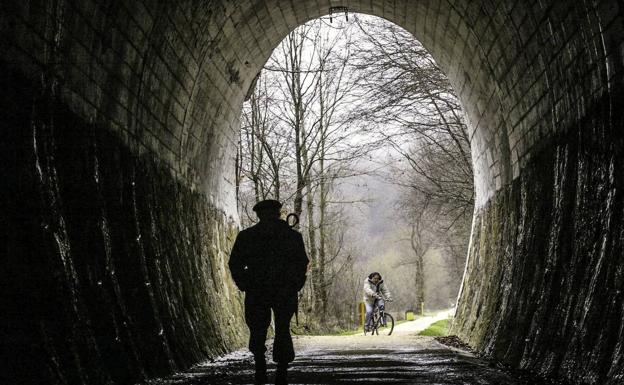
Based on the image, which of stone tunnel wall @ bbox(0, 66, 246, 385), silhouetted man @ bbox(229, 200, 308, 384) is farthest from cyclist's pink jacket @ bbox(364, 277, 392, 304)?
silhouetted man @ bbox(229, 200, 308, 384)

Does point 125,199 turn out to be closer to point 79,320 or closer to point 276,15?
point 79,320

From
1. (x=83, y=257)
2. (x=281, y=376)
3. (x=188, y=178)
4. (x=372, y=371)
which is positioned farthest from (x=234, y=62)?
(x=281, y=376)

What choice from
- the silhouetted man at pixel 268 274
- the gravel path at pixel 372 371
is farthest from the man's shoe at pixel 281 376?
the gravel path at pixel 372 371

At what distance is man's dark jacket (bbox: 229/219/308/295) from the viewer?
20.9ft

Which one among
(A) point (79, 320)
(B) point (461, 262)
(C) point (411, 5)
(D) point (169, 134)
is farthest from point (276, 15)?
(B) point (461, 262)

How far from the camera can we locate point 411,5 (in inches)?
466

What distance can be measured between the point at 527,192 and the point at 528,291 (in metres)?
1.42

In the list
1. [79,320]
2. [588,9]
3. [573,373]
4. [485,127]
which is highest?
[485,127]

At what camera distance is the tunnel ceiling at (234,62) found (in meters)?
6.13

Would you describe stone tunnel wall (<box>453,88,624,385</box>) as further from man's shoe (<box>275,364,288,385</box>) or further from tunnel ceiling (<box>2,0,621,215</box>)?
man's shoe (<box>275,364,288,385</box>)

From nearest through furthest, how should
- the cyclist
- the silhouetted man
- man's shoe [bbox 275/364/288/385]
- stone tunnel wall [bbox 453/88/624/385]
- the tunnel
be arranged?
the tunnel < stone tunnel wall [bbox 453/88/624/385] < man's shoe [bbox 275/364/288/385] < the silhouetted man < the cyclist

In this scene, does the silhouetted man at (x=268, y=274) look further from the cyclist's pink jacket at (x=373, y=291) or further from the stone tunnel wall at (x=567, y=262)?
the cyclist's pink jacket at (x=373, y=291)

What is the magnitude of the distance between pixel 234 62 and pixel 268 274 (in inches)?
249

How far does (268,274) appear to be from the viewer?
6.38 meters
